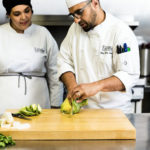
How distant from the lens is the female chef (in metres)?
2.16

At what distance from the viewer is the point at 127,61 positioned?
1.72 meters

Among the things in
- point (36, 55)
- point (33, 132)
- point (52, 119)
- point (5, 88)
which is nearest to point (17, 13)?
point (36, 55)

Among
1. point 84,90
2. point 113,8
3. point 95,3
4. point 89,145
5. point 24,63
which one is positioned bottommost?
point 89,145

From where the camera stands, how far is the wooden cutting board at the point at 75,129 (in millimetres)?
1320

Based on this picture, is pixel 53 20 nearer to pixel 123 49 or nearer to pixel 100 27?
pixel 100 27

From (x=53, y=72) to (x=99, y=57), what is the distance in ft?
2.02

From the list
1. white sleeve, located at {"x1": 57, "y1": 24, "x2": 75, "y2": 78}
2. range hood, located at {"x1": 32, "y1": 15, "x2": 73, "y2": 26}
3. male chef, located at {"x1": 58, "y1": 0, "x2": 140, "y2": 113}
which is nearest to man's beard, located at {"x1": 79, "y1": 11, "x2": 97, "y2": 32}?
male chef, located at {"x1": 58, "y1": 0, "x2": 140, "y2": 113}

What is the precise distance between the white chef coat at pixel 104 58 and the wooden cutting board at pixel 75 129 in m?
0.31

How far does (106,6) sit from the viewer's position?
10.4 ft

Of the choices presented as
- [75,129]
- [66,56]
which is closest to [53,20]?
[66,56]

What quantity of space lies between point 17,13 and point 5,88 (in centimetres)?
56

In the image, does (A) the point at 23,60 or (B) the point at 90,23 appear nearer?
(B) the point at 90,23

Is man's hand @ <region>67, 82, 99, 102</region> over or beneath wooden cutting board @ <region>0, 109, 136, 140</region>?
over

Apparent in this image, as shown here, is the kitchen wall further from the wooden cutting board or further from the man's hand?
the wooden cutting board
